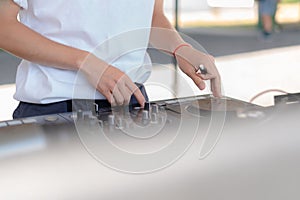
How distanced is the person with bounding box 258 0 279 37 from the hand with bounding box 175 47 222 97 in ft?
17.7

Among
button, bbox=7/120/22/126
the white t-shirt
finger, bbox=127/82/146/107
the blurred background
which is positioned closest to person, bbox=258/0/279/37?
the blurred background

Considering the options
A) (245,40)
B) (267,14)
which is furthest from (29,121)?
(267,14)

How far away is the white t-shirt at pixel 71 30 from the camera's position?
0.72 m

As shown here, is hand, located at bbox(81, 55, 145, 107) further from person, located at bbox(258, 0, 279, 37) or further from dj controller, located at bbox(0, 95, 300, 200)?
person, located at bbox(258, 0, 279, 37)

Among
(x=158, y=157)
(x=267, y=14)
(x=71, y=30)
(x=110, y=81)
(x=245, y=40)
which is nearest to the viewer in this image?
(x=158, y=157)

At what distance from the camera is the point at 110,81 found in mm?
611

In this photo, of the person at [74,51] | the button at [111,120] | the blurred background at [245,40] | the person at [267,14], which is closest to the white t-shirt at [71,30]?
the person at [74,51]

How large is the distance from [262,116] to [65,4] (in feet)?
1.05

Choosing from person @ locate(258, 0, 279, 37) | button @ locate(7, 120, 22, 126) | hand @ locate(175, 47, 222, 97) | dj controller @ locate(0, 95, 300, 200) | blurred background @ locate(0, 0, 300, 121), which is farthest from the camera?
person @ locate(258, 0, 279, 37)

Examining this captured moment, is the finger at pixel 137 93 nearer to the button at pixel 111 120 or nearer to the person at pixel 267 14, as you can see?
the button at pixel 111 120

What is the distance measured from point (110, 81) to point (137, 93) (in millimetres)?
41

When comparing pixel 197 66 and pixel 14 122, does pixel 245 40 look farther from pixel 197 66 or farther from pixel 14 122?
pixel 14 122

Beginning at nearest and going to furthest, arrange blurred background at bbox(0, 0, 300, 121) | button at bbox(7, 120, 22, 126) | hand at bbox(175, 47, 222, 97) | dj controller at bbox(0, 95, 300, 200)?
1. dj controller at bbox(0, 95, 300, 200)
2. button at bbox(7, 120, 22, 126)
3. hand at bbox(175, 47, 222, 97)
4. blurred background at bbox(0, 0, 300, 121)

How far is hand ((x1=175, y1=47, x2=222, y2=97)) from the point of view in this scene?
0.64m
